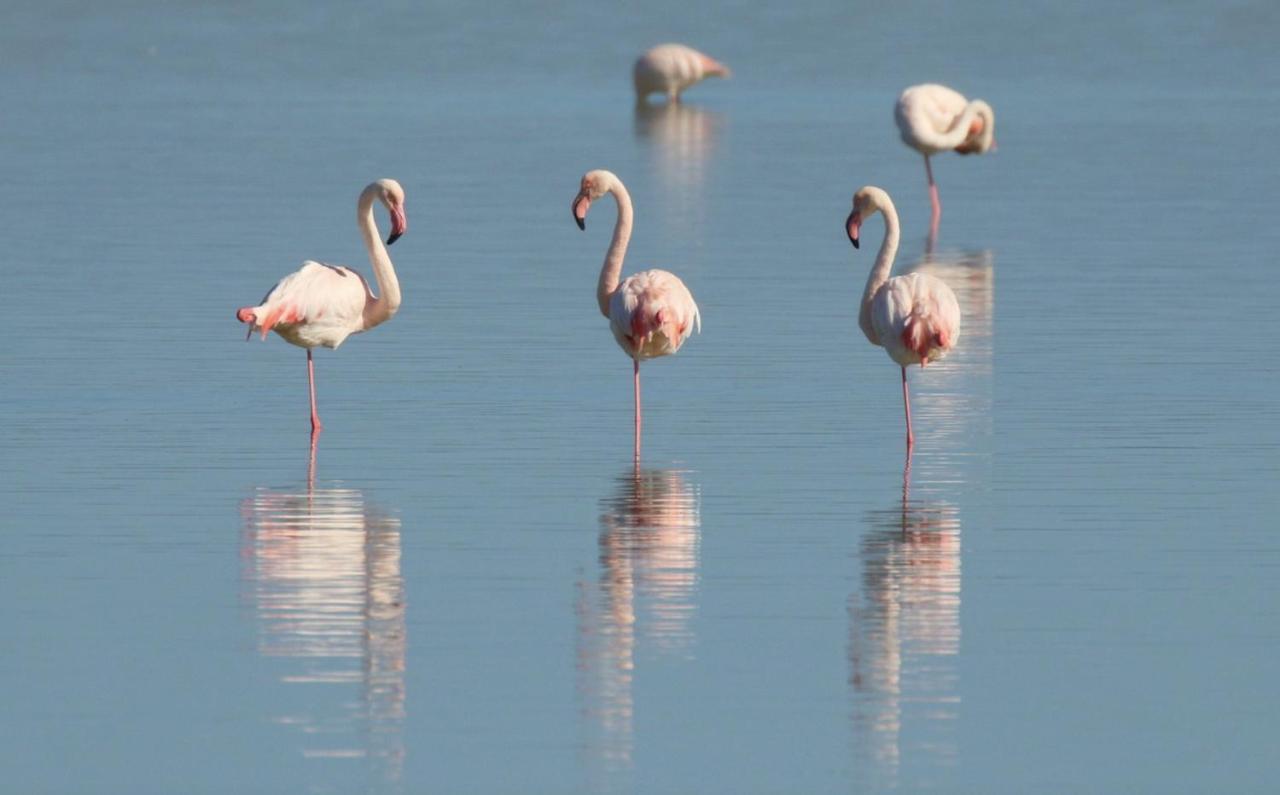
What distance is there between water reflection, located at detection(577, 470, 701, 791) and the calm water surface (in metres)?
0.02

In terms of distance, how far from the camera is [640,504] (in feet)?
29.9

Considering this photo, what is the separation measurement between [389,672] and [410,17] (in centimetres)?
4550

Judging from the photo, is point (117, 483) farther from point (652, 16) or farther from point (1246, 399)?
point (652, 16)

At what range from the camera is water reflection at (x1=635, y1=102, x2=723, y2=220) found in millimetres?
21359

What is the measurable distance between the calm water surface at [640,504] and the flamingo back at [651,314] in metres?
0.38

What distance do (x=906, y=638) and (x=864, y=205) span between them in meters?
4.59

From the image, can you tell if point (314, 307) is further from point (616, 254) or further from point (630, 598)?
point (630, 598)

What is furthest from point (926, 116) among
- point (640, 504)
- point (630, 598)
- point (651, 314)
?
point (630, 598)

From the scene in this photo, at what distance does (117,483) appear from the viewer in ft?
30.8

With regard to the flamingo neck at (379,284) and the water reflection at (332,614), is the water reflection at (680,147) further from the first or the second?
the water reflection at (332,614)

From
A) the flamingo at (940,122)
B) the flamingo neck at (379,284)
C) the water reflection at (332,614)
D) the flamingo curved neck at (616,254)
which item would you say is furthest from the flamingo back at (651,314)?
the flamingo at (940,122)

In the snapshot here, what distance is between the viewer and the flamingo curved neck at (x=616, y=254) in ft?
36.8

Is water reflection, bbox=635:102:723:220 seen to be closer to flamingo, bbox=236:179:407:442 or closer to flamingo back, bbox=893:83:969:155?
flamingo back, bbox=893:83:969:155

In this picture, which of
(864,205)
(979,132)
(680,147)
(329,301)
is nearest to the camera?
(329,301)
